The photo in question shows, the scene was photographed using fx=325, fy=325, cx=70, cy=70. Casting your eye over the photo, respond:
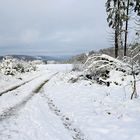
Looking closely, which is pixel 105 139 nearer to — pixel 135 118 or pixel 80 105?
pixel 135 118

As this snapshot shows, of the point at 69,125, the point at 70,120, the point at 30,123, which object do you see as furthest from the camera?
the point at 70,120

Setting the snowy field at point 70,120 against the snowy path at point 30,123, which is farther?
the snowy field at point 70,120

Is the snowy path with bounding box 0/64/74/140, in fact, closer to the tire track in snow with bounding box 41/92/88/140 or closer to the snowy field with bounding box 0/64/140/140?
the snowy field with bounding box 0/64/140/140

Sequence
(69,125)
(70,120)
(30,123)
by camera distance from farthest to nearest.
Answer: (70,120) < (30,123) < (69,125)

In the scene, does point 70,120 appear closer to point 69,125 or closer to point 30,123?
point 69,125

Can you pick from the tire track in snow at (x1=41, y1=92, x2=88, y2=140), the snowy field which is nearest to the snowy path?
the snowy field

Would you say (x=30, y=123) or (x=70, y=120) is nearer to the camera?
(x=30, y=123)

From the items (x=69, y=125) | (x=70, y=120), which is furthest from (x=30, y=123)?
(x=70, y=120)

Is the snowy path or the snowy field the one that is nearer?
the snowy path

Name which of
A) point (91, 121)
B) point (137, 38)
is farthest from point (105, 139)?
point (137, 38)

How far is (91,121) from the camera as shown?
38.6 feet

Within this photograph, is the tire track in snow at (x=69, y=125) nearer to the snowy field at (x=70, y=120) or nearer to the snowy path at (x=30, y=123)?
the snowy field at (x=70, y=120)

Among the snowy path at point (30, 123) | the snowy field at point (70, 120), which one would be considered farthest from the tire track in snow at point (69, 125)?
the snowy path at point (30, 123)

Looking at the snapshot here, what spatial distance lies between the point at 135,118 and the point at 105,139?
8.59 ft
